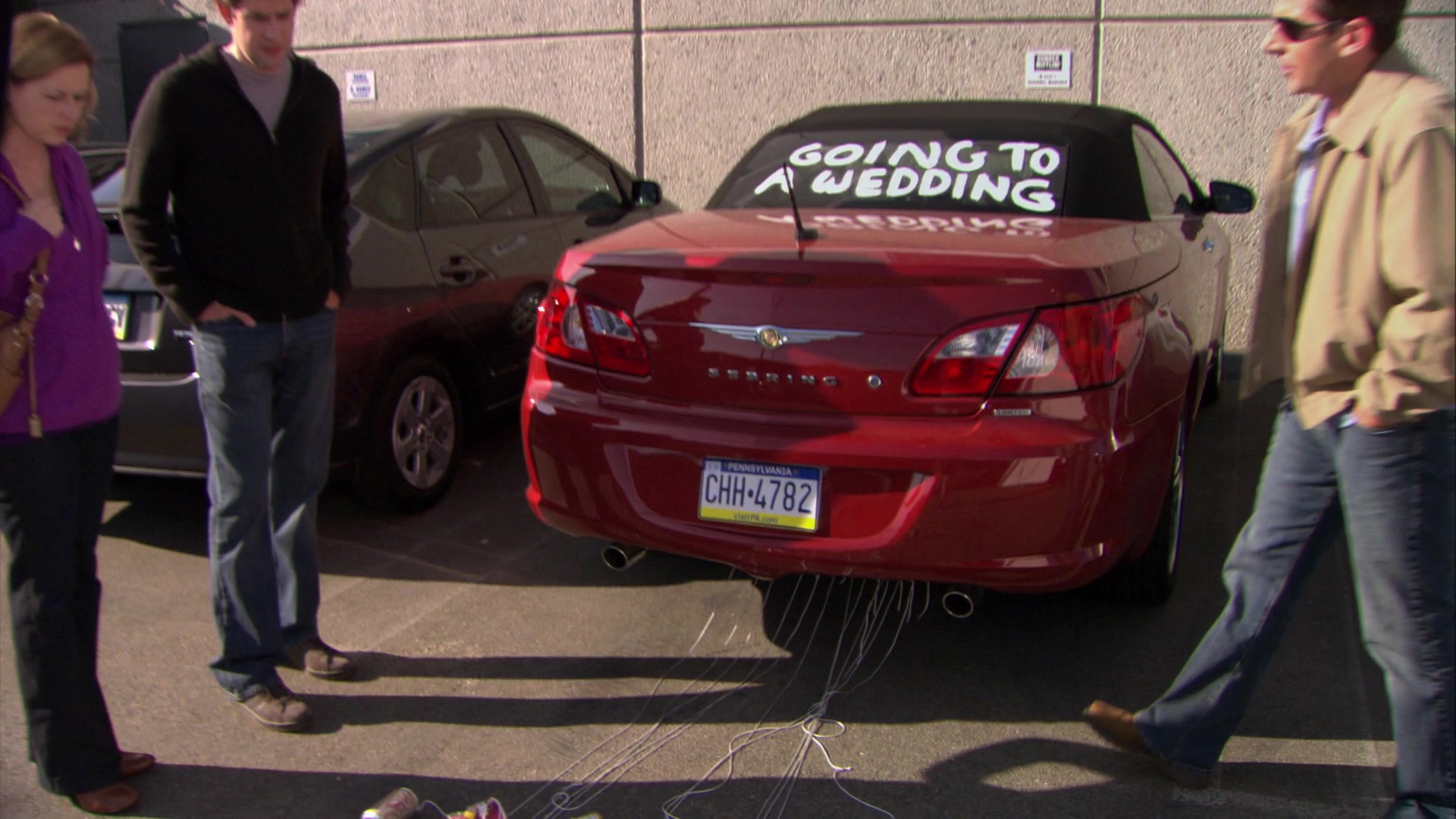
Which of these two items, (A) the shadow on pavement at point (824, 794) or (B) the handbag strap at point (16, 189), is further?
(A) the shadow on pavement at point (824, 794)

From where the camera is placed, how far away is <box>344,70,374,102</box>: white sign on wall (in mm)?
9828

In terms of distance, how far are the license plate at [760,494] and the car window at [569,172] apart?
2747 mm

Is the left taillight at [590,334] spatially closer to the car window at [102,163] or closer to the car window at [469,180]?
the car window at [469,180]

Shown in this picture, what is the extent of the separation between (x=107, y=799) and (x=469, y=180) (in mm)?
3113

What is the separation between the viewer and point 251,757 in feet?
10.4

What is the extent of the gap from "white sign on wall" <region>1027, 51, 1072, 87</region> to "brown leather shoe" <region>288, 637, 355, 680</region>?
247 inches

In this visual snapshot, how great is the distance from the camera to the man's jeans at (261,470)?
3.25 meters

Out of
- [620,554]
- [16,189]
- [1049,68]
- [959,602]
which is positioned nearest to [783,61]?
[1049,68]

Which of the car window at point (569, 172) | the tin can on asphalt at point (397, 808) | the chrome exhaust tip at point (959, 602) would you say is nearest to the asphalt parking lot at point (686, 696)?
the tin can on asphalt at point (397, 808)

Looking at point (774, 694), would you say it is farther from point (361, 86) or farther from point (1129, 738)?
point (361, 86)

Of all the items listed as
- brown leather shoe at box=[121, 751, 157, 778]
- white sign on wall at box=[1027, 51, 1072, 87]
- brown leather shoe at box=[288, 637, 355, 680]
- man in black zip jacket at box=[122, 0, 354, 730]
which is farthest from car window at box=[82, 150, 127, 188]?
white sign on wall at box=[1027, 51, 1072, 87]

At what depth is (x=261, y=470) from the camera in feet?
10.9

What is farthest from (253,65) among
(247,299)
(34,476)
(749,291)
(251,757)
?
(251,757)

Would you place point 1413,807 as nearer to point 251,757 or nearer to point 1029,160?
point 1029,160
